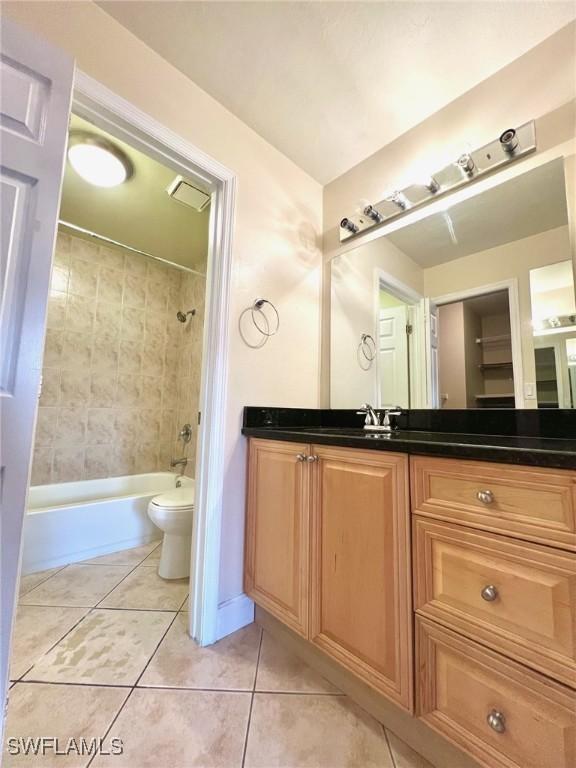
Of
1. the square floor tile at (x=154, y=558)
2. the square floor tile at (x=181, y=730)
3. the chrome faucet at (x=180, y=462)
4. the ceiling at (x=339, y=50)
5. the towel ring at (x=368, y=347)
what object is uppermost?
the ceiling at (x=339, y=50)

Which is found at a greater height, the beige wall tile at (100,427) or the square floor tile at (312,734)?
the beige wall tile at (100,427)

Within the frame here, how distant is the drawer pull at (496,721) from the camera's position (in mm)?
681

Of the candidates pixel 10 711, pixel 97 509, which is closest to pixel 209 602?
pixel 10 711

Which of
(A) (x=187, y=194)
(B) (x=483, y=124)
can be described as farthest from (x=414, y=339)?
(A) (x=187, y=194)

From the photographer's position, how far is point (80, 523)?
2.02m

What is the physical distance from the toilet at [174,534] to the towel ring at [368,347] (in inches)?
52.5

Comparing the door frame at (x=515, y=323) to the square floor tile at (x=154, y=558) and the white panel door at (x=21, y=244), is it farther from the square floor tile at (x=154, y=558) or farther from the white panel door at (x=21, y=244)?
the square floor tile at (x=154, y=558)

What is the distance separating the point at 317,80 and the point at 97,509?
Result: 271cm

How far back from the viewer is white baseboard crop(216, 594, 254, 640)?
4.34ft

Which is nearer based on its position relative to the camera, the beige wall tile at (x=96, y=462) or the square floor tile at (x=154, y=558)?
the square floor tile at (x=154, y=558)

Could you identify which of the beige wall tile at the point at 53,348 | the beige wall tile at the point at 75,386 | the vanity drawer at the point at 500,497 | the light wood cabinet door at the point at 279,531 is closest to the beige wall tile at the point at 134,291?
the beige wall tile at the point at 53,348

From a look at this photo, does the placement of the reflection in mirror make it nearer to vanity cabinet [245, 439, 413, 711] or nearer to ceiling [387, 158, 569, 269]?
ceiling [387, 158, 569, 269]

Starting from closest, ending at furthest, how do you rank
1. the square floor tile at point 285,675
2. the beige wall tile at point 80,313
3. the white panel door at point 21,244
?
the white panel door at point 21,244 → the square floor tile at point 285,675 → the beige wall tile at point 80,313

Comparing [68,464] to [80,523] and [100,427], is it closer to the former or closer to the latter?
[100,427]
